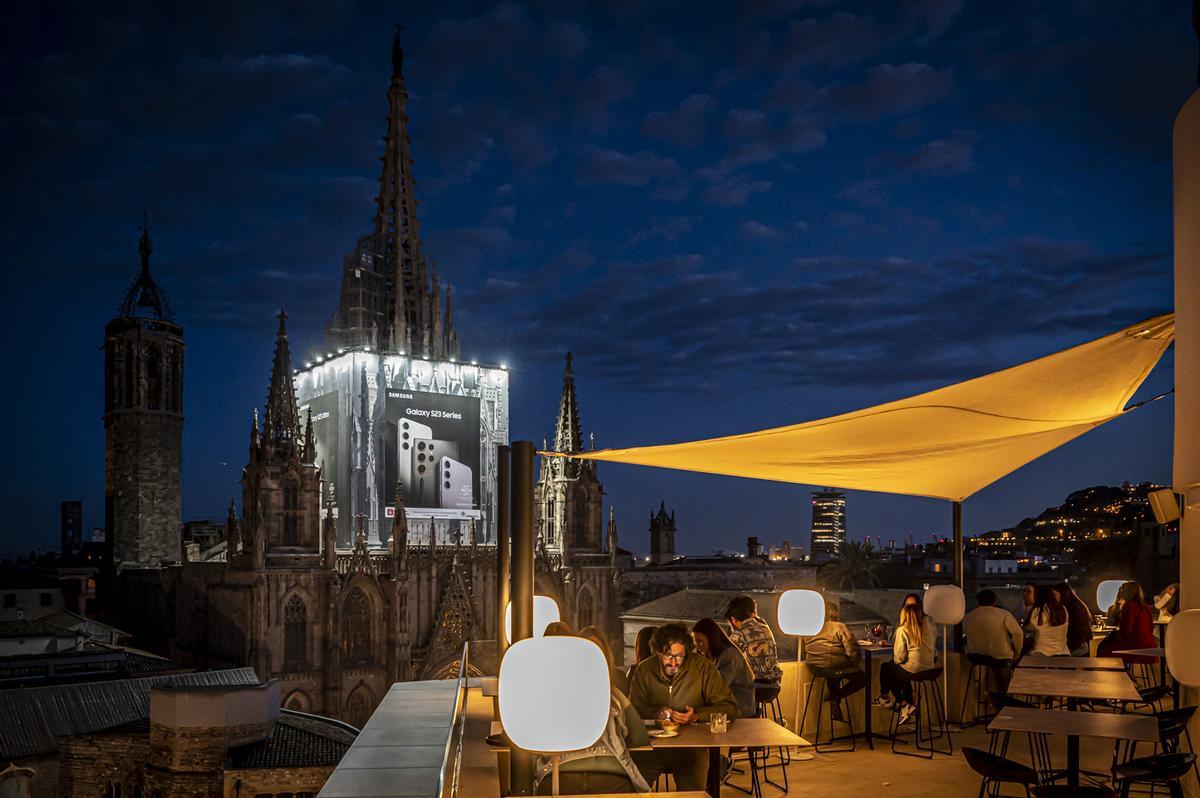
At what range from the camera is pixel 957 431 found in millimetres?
6969

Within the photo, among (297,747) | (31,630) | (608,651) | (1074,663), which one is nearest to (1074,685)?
(1074,663)

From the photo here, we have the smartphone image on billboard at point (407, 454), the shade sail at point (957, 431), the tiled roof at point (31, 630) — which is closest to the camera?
the shade sail at point (957, 431)

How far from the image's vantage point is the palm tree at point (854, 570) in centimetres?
4388

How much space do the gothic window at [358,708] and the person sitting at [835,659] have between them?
25.7 meters

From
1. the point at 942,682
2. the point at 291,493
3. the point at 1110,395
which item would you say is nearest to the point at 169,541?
the point at 291,493

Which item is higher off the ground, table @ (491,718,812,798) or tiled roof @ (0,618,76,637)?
table @ (491,718,812,798)

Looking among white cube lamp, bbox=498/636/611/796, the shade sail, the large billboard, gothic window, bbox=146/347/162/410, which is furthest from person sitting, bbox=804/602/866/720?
A: gothic window, bbox=146/347/162/410

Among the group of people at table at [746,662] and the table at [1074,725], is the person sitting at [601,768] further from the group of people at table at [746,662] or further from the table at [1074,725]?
the table at [1074,725]

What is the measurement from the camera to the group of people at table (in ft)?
14.5

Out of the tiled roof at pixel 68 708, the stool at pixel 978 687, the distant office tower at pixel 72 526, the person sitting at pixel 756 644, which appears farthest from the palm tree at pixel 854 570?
the distant office tower at pixel 72 526

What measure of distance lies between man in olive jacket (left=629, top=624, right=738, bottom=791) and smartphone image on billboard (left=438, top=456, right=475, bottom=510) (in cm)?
3097

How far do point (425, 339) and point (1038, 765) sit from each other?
1290 inches

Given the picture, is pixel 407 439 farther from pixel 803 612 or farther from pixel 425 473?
pixel 803 612

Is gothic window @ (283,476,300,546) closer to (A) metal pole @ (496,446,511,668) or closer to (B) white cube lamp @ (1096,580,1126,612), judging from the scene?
(B) white cube lamp @ (1096,580,1126,612)
